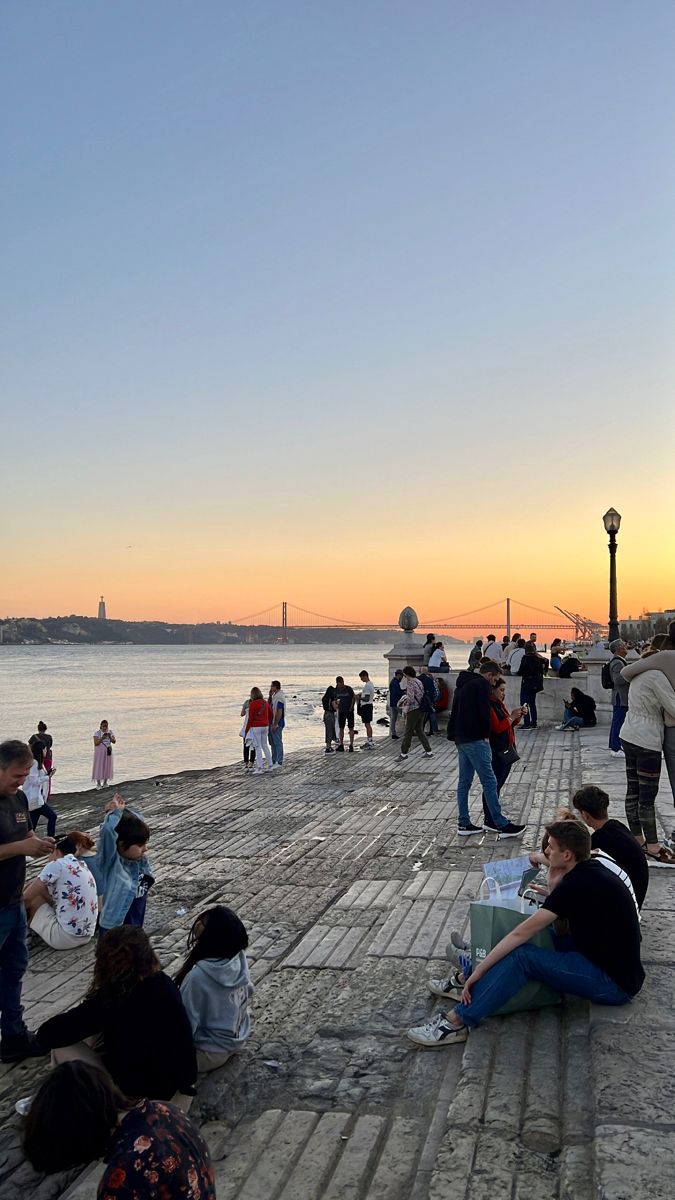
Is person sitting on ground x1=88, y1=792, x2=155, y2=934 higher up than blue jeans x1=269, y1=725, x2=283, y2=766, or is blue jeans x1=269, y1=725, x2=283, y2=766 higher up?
person sitting on ground x1=88, y1=792, x2=155, y2=934

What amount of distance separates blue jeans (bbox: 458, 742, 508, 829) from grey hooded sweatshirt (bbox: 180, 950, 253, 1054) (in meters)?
4.91

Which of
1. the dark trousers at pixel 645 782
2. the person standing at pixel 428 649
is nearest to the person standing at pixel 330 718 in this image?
the person standing at pixel 428 649

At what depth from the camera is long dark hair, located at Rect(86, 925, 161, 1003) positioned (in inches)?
159

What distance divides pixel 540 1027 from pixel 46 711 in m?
63.7

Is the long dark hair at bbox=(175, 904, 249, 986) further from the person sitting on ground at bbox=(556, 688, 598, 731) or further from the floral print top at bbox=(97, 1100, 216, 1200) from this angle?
the person sitting on ground at bbox=(556, 688, 598, 731)

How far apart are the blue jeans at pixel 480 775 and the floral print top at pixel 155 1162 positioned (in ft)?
22.5

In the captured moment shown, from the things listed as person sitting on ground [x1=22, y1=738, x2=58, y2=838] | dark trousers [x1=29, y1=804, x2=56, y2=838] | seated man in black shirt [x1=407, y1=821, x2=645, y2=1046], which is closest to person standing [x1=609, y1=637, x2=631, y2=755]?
seated man in black shirt [x1=407, y1=821, x2=645, y2=1046]

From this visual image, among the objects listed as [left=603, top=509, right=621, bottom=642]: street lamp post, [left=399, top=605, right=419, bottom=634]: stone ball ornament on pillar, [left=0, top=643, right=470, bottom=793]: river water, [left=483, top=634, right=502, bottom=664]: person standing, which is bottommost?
[left=0, top=643, right=470, bottom=793]: river water

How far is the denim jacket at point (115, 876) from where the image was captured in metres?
6.35

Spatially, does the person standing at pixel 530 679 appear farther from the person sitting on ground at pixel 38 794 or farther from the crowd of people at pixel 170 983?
the crowd of people at pixel 170 983

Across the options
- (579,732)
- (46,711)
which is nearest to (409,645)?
(579,732)

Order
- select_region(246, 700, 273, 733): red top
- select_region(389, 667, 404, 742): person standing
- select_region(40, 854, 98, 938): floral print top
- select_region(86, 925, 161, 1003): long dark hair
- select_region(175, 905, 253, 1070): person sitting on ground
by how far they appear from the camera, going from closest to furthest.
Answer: select_region(86, 925, 161, 1003): long dark hair < select_region(175, 905, 253, 1070): person sitting on ground < select_region(40, 854, 98, 938): floral print top < select_region(246, 700, 273, 733): red top < select_region(389, 667, 404, 742): person standing

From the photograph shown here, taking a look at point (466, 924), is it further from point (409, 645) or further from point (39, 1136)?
point (409, 645)

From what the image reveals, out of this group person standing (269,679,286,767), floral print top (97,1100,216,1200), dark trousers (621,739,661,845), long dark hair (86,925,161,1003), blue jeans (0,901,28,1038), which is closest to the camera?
floral print top (97,1100,216,1200)
